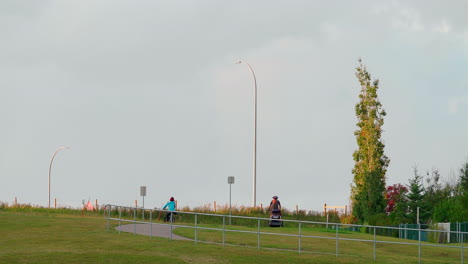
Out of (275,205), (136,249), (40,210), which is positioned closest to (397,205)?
(275,205)

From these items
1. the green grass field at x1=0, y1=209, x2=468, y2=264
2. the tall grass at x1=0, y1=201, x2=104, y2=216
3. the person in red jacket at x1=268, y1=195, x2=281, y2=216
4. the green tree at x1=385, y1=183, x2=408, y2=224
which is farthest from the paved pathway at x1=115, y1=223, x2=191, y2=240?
the green tree at x1=385, y1=183, x2=408, y2=224

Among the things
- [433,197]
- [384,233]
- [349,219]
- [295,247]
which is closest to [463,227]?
[384,233]

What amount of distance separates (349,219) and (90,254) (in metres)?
40.8

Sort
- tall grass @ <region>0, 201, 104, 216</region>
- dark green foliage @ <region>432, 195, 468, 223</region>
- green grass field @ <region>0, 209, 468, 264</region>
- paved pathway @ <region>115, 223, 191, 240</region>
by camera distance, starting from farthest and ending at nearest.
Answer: dark green foliage @ <region>432, 195, 468, 223</region>, tall grass @ <region>0, 201, 104, 216</region>, paved pathway @ <region>115, 223, 191, 240</region>, green grass field @ <region>0, 209, 468, 264</region>

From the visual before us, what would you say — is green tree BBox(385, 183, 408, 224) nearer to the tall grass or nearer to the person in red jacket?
the person in red jacket

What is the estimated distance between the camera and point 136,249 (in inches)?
1131

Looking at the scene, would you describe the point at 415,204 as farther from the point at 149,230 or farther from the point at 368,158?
the point at 149,230

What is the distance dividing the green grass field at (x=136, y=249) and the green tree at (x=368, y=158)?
85.6ft

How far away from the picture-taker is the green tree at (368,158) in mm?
64438

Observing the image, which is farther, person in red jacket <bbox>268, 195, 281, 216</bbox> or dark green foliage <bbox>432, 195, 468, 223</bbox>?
dark green foliage <bbox>432, 195, 468, 223</bbox>

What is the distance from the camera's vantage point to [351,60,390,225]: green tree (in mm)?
64438

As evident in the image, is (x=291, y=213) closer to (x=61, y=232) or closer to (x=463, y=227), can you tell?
(x=463, y=227)

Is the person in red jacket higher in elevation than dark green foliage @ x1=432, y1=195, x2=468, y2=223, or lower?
higher

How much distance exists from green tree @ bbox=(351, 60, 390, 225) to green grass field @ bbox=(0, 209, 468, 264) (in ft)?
85.6
